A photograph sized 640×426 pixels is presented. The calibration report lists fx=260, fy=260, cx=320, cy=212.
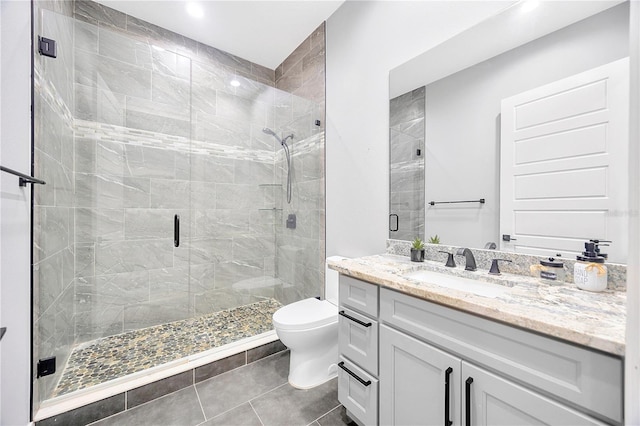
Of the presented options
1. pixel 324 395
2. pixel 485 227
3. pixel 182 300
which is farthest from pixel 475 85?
pixel 182 300

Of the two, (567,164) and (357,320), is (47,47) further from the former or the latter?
(567,164)

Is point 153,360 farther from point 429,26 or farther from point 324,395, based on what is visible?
point 429,26

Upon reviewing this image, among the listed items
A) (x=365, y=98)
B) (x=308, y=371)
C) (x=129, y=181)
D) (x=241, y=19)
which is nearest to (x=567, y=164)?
(x=365, y=98)

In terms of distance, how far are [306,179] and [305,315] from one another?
1.29 metres

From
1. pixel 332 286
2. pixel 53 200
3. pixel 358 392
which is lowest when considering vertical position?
pixel 358 392

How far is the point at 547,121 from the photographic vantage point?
1.11 metres

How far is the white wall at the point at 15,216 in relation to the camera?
1114 millimetres

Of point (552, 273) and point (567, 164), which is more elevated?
point (567, 164)

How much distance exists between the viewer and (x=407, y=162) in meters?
1.69

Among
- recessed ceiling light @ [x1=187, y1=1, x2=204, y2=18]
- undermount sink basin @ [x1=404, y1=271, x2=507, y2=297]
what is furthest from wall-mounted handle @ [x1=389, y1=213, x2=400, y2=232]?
recessed ceiling light @ [x1=187, y1=1, x2=204, y2=18]

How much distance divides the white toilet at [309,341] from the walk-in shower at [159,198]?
0.54 metres

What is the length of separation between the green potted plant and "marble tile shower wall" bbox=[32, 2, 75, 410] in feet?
6.42

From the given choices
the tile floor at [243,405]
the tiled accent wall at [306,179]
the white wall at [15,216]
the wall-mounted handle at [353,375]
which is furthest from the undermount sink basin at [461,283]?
the white wall at [15,216]

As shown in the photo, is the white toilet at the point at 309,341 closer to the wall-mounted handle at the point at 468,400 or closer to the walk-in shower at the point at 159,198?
the walk-in shower at the point at 159,198
